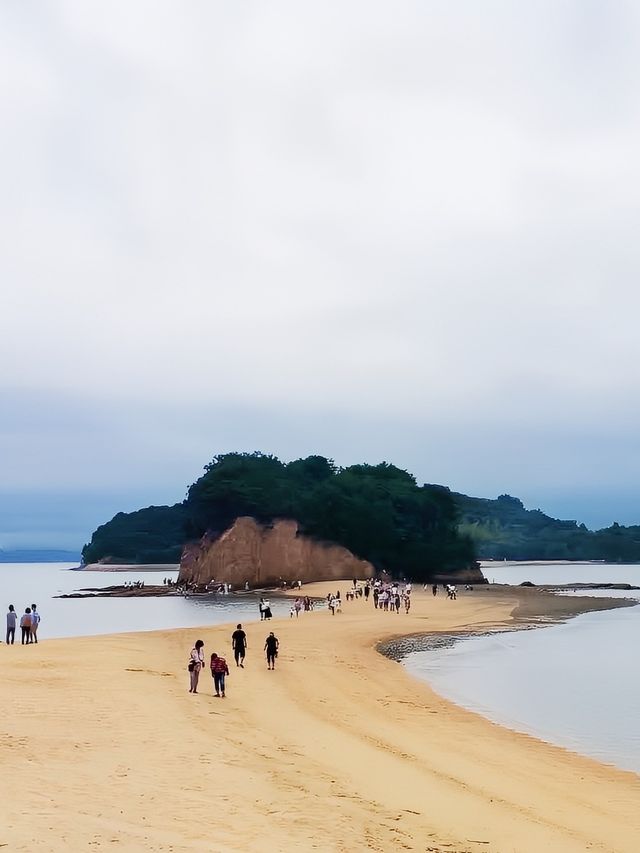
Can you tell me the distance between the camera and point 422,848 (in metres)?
13.6

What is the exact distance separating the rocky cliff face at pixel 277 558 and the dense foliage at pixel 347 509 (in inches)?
72.0

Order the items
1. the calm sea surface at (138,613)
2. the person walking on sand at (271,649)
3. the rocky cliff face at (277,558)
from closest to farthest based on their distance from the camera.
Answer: the person walking on sand at (271,649)
the calm sea surface at (138,613)
the rocky cliff face at (277,558)

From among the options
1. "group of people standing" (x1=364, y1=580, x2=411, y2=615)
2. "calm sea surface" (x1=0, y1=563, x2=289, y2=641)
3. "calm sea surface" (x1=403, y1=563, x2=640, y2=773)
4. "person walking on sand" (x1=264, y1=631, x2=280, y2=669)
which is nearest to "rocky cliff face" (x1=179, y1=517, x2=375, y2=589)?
"calm sea surface" (x1=0, y1=563, x2=289, y2=641)

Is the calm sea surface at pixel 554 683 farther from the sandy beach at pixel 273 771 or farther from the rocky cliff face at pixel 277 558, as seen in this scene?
the rocky cliff face at pixel 277 558

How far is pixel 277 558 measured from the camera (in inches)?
5148

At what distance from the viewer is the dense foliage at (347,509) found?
13338cm

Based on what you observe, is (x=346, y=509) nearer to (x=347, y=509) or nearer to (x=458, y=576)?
(x=347, y=509)

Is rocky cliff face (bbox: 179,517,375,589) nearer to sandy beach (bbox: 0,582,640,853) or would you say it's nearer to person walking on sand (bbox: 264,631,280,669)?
person walking on sand (bbox: 264,631,280,669)

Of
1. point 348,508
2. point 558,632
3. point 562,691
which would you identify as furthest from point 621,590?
point 562,691

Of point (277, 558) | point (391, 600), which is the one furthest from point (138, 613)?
point (277, 558)

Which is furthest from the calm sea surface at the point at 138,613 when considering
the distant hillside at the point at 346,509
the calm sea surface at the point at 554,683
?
the calm sea surface at the point at 554,683

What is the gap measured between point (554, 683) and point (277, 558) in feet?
307

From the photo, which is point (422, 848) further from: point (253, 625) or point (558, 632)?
point (558, 632)

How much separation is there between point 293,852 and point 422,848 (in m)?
2.27
